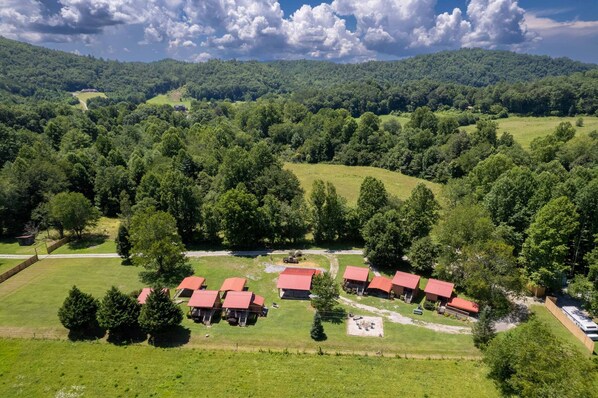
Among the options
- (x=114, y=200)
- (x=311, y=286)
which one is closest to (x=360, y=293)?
(x=311, y=286)

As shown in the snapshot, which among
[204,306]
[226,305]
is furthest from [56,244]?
[226,305]

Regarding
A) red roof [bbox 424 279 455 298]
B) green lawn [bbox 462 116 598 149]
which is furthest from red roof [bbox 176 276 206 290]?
green lawn [bbox 462 116 598 149]

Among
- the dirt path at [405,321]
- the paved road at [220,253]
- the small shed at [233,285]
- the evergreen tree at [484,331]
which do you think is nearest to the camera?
the evergreen tree at [484,331]

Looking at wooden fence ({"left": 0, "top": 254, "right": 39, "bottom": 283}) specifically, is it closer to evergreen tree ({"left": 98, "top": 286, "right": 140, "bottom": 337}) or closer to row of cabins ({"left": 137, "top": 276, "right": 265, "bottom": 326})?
row of cabins ({"left": 137, "top": 276, "right": 265, "bottom": 326})

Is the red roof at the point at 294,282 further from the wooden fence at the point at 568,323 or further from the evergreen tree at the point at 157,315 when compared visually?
the wooden fence at the point at 568,323

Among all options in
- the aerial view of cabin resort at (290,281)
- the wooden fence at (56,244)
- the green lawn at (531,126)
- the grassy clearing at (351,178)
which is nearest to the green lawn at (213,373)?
the aerial view of cabin resort at (290,281)
